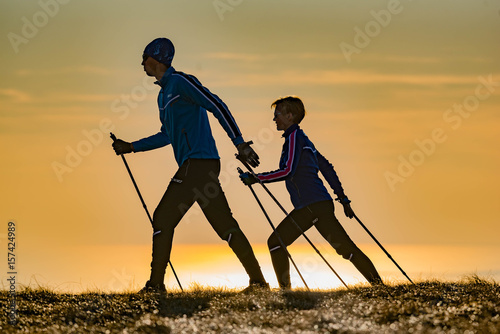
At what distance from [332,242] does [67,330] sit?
15.0 ft

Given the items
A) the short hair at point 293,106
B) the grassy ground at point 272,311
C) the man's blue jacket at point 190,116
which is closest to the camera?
the grassy ground at point 272,311

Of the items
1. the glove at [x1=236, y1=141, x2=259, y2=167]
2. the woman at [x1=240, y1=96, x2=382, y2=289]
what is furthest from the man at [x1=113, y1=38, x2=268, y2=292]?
the woman at [x1=240, y1=96, x2=382, y2=289]

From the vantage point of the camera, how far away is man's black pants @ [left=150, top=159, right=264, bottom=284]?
11.4 meters

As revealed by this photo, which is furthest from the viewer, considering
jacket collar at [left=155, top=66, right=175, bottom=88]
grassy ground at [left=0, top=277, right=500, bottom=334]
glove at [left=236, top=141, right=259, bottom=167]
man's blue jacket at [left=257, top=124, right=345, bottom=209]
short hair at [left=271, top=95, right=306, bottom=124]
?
short hair at [left=271, top=95, right=306, bottom=124]

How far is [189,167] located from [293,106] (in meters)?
2.01

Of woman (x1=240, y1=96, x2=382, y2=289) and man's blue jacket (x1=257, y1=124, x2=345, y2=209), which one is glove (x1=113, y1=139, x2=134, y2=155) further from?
man's blue jacket (x1=257, y1=124, x2=345, y2=209)

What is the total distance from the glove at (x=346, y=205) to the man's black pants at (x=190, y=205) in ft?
6.23

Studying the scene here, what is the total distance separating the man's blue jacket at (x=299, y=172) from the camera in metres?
11.9

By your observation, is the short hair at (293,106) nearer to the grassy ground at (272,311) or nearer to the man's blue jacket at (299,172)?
the man's blue jacket at (299,172)

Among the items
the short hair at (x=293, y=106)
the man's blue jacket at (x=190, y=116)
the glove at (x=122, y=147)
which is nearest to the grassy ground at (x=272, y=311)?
the man's blue jacket at (x=190, y=116)

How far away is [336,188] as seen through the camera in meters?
12.6

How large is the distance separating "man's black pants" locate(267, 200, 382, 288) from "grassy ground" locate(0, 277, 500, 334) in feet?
2.44

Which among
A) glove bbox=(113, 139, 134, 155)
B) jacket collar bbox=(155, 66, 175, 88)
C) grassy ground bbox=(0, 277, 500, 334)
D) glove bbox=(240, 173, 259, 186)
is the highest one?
jacket collar bbox=(155, 66, 175, 88)

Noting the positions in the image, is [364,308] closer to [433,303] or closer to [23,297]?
[433,303]
